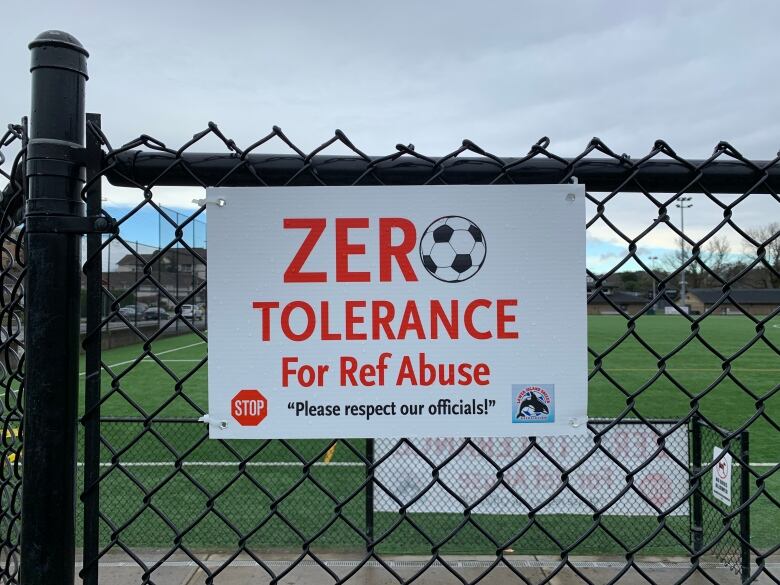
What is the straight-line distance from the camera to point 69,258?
1074 millimetres

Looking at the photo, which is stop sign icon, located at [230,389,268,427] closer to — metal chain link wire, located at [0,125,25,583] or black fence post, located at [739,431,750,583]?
metal chain link wire, located at [0,125,25,583]

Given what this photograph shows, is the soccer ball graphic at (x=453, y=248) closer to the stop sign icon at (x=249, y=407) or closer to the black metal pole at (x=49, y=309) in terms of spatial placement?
the stop sign icon at (x=249, y=407)

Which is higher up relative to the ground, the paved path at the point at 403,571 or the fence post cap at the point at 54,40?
the fence post cap at the point at 54,40

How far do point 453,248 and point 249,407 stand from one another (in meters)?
0.53

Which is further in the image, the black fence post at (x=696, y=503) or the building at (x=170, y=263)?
the black fence post at (x=696, y=503)

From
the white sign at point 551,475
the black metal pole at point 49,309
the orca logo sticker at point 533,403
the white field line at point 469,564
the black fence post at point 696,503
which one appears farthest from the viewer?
the white sign at point 551,475

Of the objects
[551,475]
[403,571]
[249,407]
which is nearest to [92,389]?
[249,407]

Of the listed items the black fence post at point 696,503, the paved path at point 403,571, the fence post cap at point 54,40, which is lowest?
the paved path at point 403,571

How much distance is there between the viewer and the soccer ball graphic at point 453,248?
1.14 meters

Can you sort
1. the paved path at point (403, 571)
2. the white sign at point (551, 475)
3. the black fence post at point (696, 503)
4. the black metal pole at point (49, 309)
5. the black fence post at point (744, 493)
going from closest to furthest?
the black metal pole at point (49, 309), the black fence post at point (744, 493), the black fence post at point (696, 503), the paved path at point (403, 571), the white sign at point (551, 475)

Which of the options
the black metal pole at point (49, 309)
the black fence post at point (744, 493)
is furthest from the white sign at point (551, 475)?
the black metal pole at point (49, 309)

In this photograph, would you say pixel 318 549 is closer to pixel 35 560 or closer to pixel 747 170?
pixel 35 560

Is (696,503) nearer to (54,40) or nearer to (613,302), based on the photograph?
(613,302)

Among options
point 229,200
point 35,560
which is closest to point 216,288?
point 229,200
